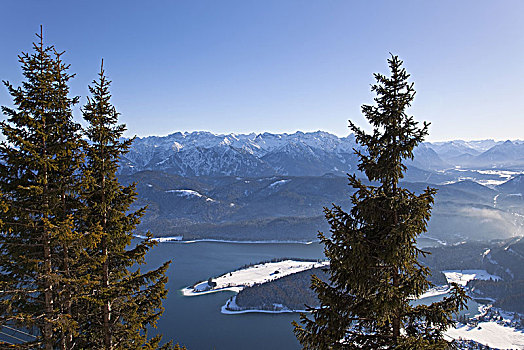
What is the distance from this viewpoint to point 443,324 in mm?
7406

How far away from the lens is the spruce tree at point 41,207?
7.96 metres

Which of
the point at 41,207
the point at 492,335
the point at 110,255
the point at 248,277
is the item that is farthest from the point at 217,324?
the point at 41,207

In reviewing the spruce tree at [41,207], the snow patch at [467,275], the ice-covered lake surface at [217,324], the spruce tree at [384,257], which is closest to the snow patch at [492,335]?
the ice-covered lake surface at [217,324]

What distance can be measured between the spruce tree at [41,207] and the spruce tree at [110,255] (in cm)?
52

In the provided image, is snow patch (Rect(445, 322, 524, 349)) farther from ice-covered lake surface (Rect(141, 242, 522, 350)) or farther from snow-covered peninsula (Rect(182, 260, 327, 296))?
snow-covered peninsula (Rect(182, 260, 327, 296))

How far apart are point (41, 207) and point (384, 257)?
7757 mm

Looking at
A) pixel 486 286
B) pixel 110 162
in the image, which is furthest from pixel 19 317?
pixel 486 286

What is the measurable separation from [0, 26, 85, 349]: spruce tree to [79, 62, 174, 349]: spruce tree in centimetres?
52

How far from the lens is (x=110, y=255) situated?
31.7 ft

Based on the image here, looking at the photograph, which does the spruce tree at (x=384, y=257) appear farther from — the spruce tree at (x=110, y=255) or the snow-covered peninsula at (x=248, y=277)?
the snow-covered peninsula at (x=248, y=277)

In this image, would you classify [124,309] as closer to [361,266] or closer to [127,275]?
[127,275]

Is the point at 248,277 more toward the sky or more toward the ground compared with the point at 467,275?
more toward the sky

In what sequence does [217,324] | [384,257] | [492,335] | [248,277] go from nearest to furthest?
[384,257] < [217,324] < [492,335] < [248,277]

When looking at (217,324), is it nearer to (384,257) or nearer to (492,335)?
(492,335)
